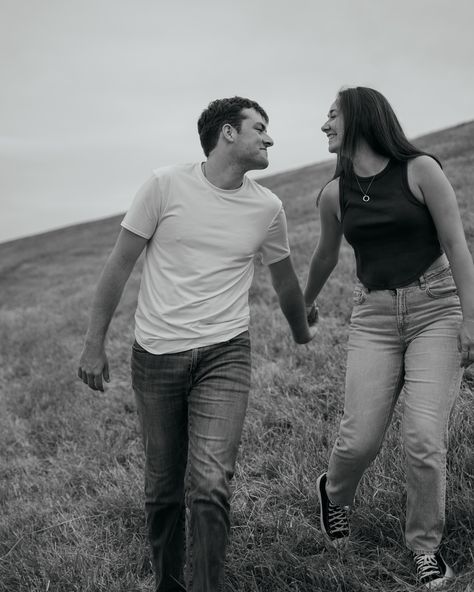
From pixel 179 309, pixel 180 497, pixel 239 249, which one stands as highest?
pixel 239 249

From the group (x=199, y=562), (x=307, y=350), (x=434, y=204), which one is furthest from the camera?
(x=307, y=350)

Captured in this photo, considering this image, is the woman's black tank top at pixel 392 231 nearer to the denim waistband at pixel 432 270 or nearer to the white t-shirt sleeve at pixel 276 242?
the denim waistband at pixel 432 270

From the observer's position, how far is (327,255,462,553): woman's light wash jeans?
2.83 metres

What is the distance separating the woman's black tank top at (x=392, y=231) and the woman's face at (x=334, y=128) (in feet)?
0.85

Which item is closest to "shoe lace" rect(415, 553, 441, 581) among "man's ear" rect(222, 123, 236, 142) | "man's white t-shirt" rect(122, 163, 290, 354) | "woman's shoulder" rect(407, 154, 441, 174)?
"man's white t-shirt" rect(122, 163, 290, 354)

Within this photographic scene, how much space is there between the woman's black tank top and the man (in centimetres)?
53

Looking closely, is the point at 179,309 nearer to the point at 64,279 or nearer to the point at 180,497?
the point at 180,497

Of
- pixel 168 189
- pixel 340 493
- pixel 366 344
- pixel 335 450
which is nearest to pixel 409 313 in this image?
pixel 366 344

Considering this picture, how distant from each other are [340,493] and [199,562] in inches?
33.7

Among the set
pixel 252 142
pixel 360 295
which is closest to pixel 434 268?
pixel 360 295

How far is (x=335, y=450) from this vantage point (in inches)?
123

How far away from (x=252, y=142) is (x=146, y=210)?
0.69 metres

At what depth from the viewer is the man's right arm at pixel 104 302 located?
3.18 metres

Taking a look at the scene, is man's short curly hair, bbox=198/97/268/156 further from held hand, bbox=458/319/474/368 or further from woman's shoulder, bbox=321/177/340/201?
held hand, bbox=458/319/474/368
